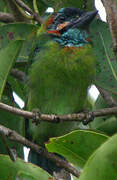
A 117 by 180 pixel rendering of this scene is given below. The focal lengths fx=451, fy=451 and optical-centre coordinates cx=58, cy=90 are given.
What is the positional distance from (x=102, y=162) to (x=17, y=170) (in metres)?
0.78

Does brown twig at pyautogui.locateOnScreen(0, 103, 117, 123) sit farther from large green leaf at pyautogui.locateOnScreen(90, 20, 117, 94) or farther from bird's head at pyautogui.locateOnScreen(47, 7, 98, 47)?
bird's head at pyautogui.locateOnScreen(47, 7, 98, 47)

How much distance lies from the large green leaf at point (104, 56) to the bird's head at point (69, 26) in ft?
0.70

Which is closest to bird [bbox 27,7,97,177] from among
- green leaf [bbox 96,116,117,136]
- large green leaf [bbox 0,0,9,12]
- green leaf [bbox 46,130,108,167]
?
large green leaf [bbox 0,0,9,12]

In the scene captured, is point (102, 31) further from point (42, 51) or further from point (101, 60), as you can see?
point (42, 51)

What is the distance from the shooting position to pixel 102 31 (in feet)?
9.54

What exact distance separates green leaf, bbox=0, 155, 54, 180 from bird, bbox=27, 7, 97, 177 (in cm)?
113

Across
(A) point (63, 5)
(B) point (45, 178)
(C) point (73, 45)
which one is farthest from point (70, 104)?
(B) point (45, 178)

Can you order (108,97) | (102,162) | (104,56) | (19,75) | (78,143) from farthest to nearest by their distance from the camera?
1. (19,75)
2. (104,56)
3. (108,97)
4. (78,143)
5. (102,162)

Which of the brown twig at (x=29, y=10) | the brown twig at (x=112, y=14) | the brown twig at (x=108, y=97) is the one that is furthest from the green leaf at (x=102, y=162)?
the brown twig at (x=29, y=10)

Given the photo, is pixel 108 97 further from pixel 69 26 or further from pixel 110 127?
pixel 69 26

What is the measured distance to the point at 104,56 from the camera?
2926 millimetres

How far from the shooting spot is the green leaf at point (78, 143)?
1.70 metres

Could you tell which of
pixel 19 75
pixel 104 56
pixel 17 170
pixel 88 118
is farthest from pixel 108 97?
pixel 17 170

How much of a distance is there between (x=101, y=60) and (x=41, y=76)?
1.42 feet
